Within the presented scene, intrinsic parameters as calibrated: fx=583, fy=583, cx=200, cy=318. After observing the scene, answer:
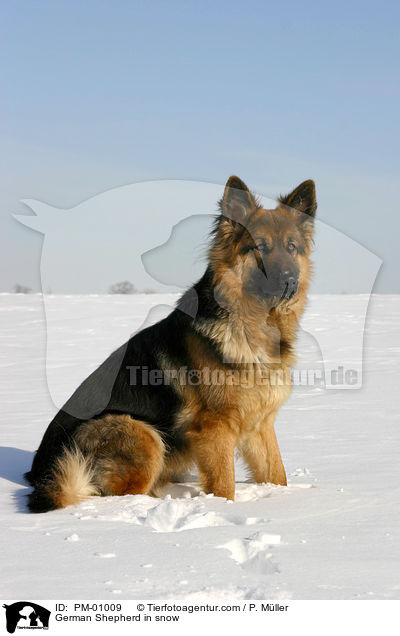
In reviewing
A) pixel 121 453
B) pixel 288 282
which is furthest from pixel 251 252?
pixel 121 453

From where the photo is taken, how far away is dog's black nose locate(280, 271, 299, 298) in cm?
450

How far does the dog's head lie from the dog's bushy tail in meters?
1.66

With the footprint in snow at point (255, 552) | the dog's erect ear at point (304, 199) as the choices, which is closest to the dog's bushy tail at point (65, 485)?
the footprint in snow at point (255, 552)

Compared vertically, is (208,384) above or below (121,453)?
above

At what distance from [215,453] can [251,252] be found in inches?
61.8

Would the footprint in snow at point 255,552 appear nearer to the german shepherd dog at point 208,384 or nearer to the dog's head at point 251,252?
the german shepherd dog at point 208,384

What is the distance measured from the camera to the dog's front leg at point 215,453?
4219 mm

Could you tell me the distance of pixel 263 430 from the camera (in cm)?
473

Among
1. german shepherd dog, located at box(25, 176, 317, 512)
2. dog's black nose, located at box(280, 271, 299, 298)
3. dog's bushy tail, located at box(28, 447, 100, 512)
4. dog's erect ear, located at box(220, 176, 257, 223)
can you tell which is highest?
dog's erect ear, located at box(220, 176, 257, 223)

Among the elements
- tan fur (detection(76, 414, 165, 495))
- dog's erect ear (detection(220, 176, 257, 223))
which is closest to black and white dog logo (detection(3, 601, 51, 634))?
tan fur (detection(76, 414, 165, 495))

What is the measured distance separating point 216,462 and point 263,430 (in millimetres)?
649

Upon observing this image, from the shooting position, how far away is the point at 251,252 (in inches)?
181

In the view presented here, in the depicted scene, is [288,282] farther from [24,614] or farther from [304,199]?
[24,614]

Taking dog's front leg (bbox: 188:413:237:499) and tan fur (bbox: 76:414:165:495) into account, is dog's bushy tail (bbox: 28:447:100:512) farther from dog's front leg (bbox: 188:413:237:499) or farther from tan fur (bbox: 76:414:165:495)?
dog's front leg (bbox: 188:413:237:499)
